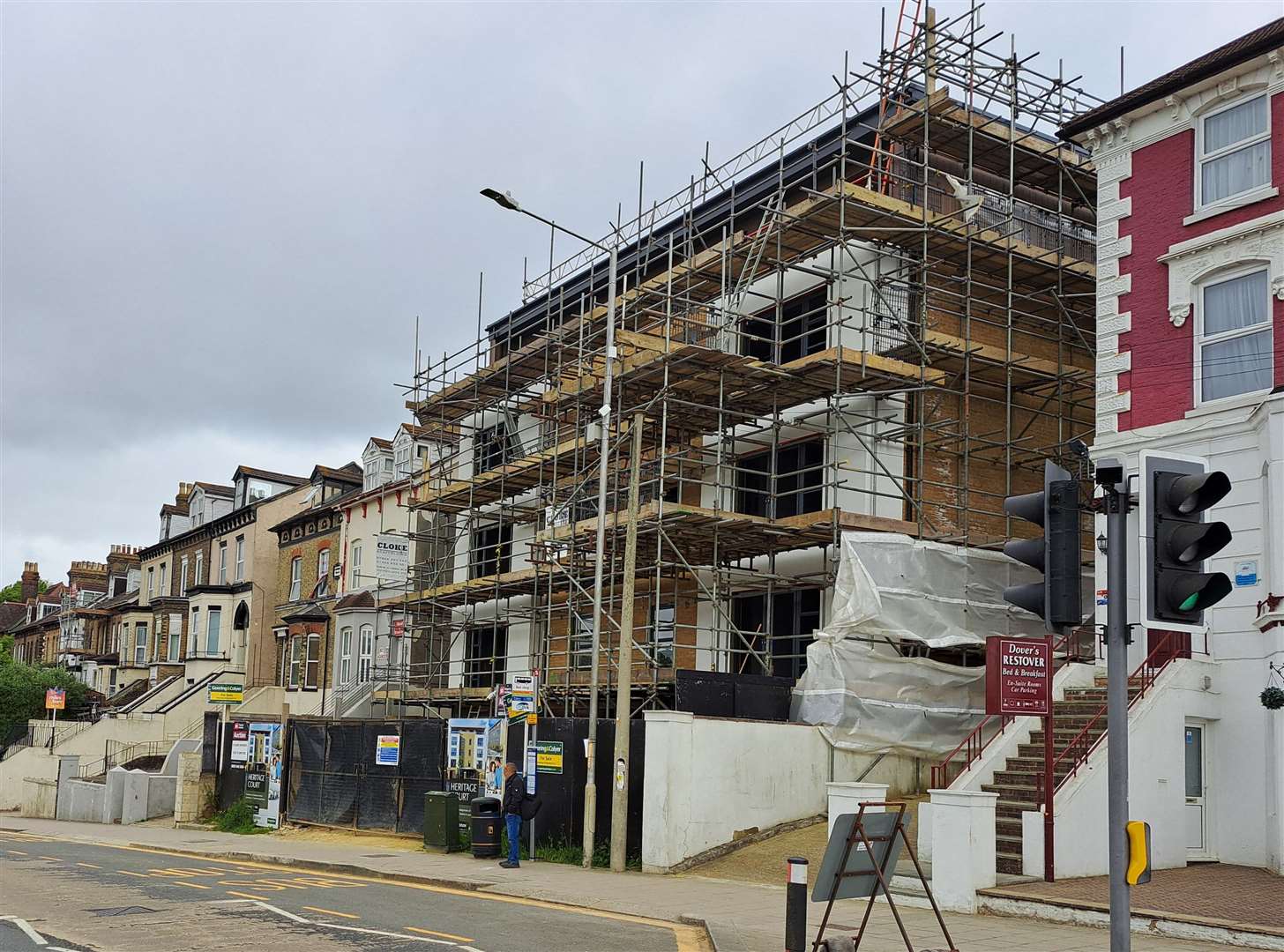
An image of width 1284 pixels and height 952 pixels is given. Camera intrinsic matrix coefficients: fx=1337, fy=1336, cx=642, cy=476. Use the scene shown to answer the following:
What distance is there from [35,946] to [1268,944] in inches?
459

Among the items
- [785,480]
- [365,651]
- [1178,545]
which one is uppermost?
[785,480]

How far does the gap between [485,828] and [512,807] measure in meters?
1.00

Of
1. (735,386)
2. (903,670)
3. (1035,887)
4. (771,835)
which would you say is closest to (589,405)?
(735,386)

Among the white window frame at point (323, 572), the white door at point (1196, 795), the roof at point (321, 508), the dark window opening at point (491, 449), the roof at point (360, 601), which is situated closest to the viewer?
the white door at point (1196, 795)

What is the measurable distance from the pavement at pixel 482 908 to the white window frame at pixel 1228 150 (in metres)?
12.4

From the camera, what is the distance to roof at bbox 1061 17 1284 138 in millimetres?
20734

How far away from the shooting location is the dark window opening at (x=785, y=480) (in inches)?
1121

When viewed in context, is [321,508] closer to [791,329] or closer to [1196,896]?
[791,329]

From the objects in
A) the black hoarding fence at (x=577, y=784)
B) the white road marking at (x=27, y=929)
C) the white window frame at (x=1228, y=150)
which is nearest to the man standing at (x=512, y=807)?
the black hoarding fence at (x=577, y=784)

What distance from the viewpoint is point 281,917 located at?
14844mm

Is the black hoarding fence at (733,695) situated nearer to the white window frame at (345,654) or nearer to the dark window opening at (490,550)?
the dark window opening at (490,550)

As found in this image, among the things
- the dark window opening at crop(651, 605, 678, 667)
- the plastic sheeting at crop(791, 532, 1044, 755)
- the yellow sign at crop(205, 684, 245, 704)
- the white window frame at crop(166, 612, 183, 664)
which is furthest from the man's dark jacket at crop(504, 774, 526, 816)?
the white window frame at crop(166, 612, 183, 664)

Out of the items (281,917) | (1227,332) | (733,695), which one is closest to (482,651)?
(733,695)

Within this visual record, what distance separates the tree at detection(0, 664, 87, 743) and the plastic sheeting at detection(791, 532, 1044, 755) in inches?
1848
